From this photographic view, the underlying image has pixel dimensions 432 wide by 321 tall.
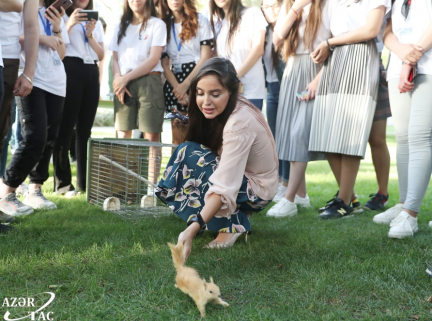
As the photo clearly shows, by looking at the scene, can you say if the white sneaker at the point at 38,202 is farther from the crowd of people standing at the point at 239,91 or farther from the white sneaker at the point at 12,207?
the white sneaker at the point at 12,207

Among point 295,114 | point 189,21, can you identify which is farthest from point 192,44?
point 295,114

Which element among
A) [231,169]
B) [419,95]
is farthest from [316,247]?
[419,95]

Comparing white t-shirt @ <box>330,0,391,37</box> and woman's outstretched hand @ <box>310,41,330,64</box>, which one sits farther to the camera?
woman's outstretched hand @ <box>310,41,330,64</box>

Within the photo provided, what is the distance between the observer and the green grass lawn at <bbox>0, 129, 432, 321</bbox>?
66.5 inches

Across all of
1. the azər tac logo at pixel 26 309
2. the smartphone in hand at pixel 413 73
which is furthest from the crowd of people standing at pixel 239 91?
the azər tac logo at pixel 26 309

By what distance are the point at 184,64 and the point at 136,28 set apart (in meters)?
0.50

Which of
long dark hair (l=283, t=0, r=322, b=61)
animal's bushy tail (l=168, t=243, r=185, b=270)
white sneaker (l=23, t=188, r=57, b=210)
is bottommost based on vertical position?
white sneaker (l=23, t=188, r=57, b=210)

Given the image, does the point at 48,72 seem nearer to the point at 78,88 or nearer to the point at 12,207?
the point at 78,88

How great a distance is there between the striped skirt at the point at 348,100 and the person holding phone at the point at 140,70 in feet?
4.54

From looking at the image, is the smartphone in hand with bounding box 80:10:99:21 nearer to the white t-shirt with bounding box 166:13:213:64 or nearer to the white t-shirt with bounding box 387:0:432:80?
the white t-shirt with bounding box 166:13:213:64

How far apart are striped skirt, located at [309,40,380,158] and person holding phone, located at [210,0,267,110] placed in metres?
0.64

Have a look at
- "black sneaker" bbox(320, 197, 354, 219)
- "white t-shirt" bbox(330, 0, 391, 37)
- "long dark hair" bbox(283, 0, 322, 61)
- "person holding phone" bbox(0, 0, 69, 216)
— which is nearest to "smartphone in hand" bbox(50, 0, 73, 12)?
"person holding phone" bbox(0, 0, 69, 216)

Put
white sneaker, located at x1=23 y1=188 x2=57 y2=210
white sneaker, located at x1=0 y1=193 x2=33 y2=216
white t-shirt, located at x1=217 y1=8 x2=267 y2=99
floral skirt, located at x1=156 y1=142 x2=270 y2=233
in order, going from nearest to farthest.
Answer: floral skirt, located at x1=156 y1=142 x2=270 y2=233, white sneaker, located at x1=0 y1=193 x2=33 y2=216, white sneaker, located at x1=23 y1=188 x2=57 y2=210, white t-shirt, located at x1=217 y1=8 x2=267 y2=99

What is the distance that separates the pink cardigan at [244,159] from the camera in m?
2.16
